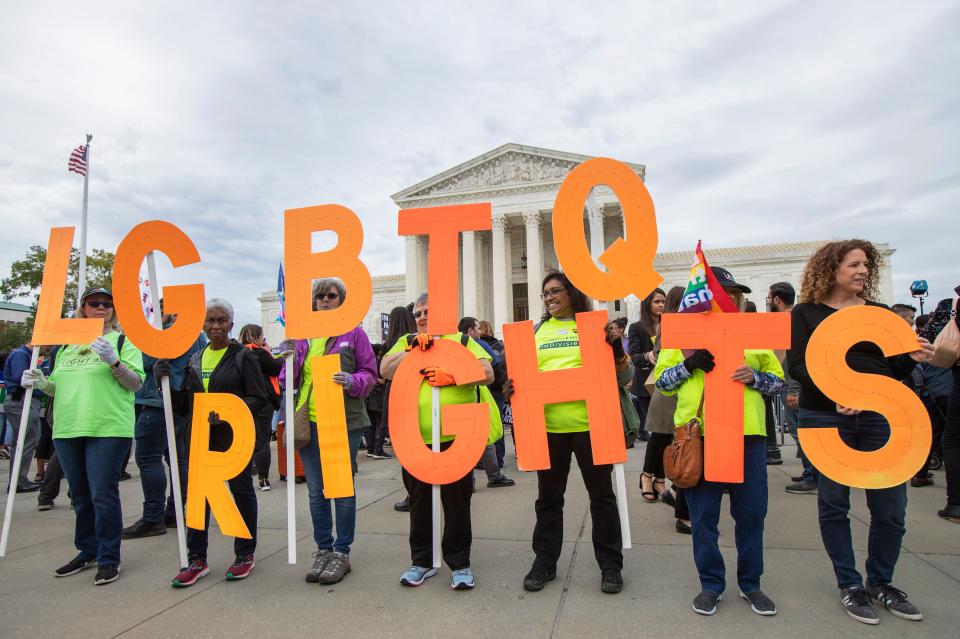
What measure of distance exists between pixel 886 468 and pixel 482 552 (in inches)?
106

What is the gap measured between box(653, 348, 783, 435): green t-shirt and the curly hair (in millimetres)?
455

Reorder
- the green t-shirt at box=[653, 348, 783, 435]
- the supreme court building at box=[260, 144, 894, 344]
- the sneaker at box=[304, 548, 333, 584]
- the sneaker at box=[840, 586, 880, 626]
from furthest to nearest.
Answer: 1. the supreme court building at box=[260, 144, 894, 344]
2. the sneaker at box=[304, 548, 333, 584]
3. the green t-shirt at box=[653, 348, 783, 435]
4. the sneaker at box=[840, 586, 880, 626]

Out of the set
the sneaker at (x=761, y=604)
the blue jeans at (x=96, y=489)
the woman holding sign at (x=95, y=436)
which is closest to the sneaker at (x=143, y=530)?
the woman holding sign at (x=95, y=436)

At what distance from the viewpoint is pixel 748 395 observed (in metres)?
3.18

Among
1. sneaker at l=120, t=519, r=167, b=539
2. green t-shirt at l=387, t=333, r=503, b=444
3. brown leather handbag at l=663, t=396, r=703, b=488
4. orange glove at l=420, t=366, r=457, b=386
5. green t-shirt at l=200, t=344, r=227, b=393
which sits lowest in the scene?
sneaker at l=120, t=519, r=167, b=539

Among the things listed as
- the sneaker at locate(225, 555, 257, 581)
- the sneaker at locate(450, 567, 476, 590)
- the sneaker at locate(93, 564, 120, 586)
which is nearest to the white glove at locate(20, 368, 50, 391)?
the sneaker at locate(93, 564, 120, 586)

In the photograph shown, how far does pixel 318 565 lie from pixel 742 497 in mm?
2774

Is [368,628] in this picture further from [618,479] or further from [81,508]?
[81,508]

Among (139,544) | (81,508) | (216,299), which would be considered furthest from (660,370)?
(139,544)

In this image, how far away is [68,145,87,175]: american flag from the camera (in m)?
20.1

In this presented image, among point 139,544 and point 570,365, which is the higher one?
point 570,365

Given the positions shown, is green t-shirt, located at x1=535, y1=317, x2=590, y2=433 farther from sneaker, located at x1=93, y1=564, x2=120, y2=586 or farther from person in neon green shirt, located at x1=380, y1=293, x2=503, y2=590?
sneaker, located at x1=93, y1=564, x2=120, y2=586

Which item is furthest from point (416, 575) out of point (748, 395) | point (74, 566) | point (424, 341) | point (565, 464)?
point (74, 566)

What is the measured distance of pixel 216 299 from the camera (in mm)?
4277
